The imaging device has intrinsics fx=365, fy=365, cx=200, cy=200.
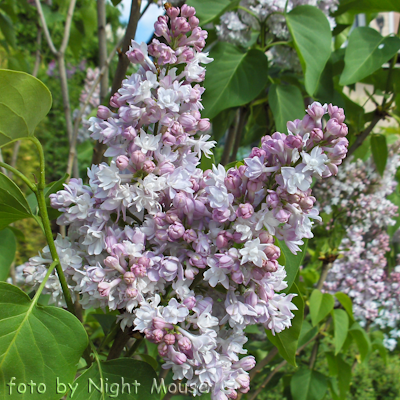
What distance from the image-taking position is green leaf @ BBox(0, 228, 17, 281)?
65 centimetres

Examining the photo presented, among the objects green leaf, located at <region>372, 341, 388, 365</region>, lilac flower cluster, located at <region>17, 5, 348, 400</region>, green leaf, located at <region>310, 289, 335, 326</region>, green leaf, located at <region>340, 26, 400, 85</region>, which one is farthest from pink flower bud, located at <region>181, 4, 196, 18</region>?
green leaf, located at <region>372, 341, 388, 365</region>

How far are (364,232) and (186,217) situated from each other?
Answer: 3.57 ft

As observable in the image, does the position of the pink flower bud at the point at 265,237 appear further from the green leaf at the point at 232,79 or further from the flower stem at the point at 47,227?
the green leaf at the point at 232,79

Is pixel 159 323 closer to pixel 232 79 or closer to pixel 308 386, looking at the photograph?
pixel 232 79

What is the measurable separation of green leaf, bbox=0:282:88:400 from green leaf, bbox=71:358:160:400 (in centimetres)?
4

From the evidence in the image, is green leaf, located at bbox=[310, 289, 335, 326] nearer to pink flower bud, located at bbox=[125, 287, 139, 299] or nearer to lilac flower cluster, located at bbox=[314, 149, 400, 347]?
lilac flower cluster, located at bbox=[314, 149, 400, 347]

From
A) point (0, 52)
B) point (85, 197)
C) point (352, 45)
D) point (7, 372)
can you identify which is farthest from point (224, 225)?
point (0, 52)

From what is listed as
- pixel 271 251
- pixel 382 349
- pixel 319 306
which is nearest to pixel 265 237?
pixel 271 251

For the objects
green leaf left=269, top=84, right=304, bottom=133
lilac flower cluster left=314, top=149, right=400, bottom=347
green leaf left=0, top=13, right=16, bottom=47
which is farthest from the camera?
lilac flower cluster left=314, top=149, right=400, bottom=347

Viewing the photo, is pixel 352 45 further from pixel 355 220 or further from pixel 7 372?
pixel 7 372

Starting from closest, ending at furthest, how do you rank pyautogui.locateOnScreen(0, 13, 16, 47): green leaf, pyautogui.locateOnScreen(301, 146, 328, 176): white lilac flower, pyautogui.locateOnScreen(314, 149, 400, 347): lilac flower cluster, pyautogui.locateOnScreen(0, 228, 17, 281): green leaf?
pyautogui.locateOnScreen(301, 146, 328, 176): white lilac flower → pyautogui.locateOnScreen(0, 228, 17, 281): green leaf → pyautogui.locateOnScreen(0, 13, 16, 47): green leaf → pyautogui.locateOnScreen(314, 149, 400, 347): lilac flower cluster

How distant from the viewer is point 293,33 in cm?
71

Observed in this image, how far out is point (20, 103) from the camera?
0.38 m

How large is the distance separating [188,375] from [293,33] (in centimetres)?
64
